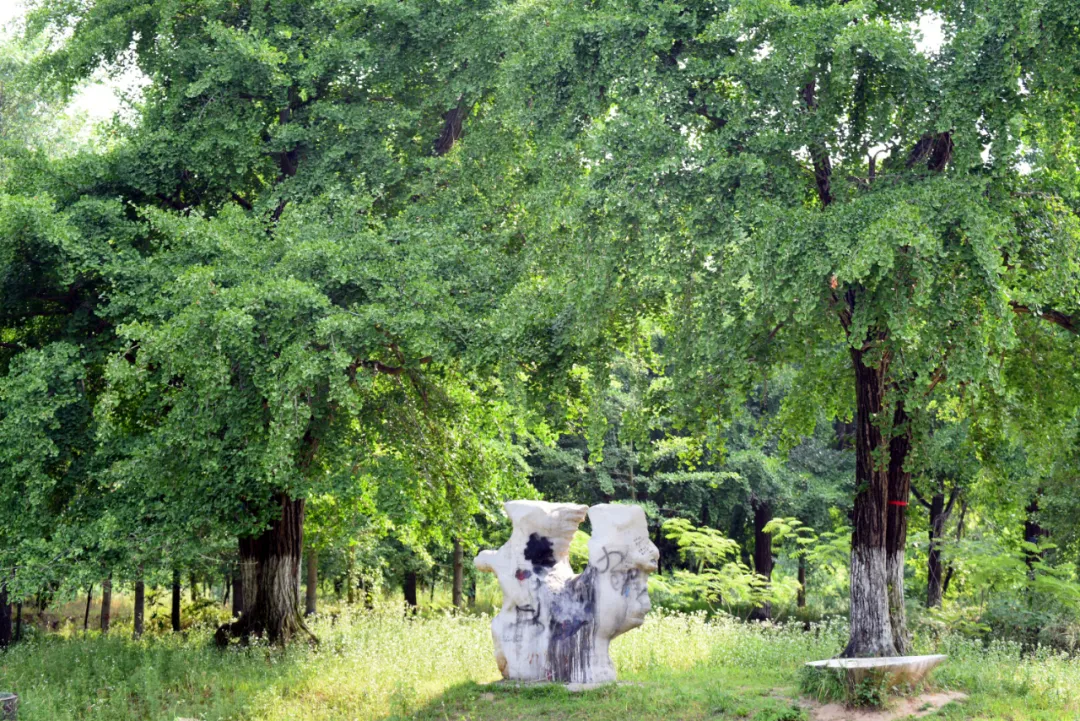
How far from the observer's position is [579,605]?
1229 centimetres

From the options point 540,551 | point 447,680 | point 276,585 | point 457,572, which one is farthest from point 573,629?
point 457,572

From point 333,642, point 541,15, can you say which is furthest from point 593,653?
point 541,15

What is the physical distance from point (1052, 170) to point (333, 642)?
40.4 ft

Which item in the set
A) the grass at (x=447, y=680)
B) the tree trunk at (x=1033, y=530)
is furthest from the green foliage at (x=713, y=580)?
the grass at (x=447, y=680)

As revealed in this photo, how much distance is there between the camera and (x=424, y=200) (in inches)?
621

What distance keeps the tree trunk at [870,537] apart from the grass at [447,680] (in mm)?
934

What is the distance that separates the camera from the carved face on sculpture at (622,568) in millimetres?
12156

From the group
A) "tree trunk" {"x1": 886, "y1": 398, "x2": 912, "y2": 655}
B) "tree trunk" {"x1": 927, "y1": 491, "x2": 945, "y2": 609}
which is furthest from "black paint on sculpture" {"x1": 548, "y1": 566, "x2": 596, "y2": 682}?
"tree trunk" {"x1": 927, "y1": 491, "x2": 945, "y2": 609}

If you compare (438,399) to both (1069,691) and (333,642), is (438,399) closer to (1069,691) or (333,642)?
(333,642)

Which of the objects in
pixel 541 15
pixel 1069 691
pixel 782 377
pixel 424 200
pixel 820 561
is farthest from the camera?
pixel 782 377

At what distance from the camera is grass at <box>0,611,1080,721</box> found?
1114 centimetres

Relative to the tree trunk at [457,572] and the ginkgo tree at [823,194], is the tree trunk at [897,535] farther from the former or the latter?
the tree trunk at [457,572]

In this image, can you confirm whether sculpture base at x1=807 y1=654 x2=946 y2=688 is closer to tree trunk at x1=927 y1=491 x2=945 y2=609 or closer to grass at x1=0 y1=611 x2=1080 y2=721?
grass at x1=0 y1=611 x2=1080 y2=721

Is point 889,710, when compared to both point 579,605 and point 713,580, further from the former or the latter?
point 713,580
